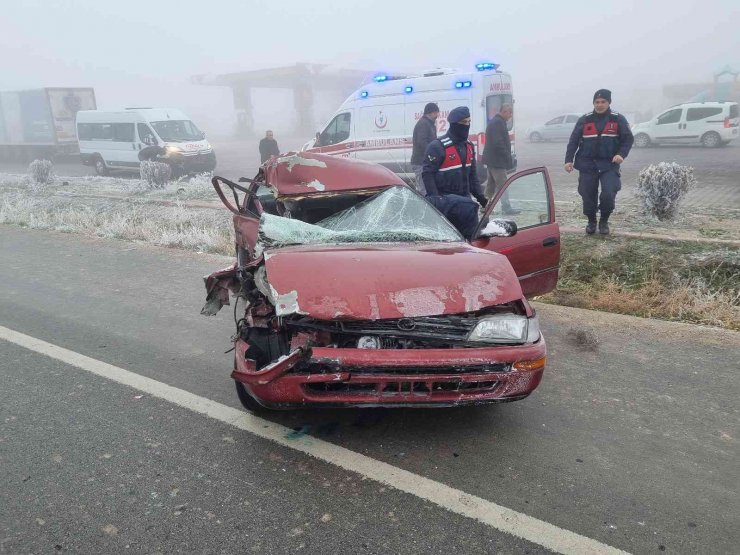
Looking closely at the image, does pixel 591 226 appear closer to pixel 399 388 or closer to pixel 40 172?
pixel 399 388

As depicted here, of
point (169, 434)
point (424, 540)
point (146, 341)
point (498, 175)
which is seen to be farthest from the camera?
point (498, 175)

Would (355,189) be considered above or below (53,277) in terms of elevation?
above

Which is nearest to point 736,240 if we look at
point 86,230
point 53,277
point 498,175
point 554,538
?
point 498,175

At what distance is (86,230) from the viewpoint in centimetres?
1022

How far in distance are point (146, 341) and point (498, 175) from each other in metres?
6.01

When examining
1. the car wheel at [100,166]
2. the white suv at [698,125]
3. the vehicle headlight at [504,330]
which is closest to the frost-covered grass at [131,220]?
the vehicle headlight at [504,330]

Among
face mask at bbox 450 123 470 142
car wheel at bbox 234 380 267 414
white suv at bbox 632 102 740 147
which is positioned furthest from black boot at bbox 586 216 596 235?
white suv at bbox 632 102 740 147

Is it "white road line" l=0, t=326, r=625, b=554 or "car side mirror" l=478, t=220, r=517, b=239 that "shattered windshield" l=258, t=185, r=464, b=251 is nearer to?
"car side mirror" l=478, t=220, r=517, b=239

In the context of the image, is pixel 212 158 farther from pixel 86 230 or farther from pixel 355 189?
pixel 355 189

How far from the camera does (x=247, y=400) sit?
11.5 feet

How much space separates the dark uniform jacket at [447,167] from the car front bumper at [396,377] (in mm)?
2959

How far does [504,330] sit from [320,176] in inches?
81.6

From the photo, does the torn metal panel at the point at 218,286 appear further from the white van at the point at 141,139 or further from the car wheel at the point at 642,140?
the car wheel at the point at 642,140

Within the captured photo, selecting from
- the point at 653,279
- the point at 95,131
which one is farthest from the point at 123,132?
the point at 653,279
